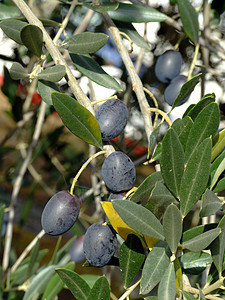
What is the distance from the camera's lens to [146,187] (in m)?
0.55

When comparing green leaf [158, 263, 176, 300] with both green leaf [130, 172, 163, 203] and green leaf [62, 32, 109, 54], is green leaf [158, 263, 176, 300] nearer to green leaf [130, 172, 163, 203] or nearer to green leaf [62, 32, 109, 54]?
green leaf [130, 172, 163, 203]

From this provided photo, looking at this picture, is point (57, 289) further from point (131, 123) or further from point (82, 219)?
point (131, 123)

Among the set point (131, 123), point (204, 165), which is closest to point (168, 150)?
point (204, 165)

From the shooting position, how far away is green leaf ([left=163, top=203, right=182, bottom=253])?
488mm

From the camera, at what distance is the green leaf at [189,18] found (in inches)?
38.3

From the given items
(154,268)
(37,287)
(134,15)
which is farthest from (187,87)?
(37,287)

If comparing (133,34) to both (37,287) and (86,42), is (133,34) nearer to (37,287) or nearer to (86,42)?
(86,42)

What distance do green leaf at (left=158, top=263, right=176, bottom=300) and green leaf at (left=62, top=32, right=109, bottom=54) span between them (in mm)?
361

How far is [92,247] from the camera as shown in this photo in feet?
2.05

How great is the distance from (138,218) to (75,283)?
167 mm

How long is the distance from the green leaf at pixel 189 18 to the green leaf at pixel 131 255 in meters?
0.57

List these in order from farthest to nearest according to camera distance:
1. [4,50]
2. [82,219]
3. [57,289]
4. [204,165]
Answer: [4,50]
[82,219]
[57,289]
[204,165]

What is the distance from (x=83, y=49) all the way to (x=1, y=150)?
1183 mm

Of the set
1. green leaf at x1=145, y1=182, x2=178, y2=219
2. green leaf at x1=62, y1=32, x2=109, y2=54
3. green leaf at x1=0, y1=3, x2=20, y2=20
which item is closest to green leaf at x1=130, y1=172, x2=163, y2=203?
green leaf at x1=145, y1=182, x2=178, y2=219
